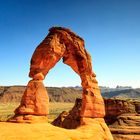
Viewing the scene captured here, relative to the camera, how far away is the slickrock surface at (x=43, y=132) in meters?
12.0

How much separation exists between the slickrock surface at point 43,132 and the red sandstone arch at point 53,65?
1.35 meters

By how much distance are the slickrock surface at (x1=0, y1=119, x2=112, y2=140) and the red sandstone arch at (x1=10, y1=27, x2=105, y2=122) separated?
135 centimetres

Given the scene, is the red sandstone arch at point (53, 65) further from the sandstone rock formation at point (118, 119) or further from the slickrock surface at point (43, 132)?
the sandstone rock formation at point (118, 119)

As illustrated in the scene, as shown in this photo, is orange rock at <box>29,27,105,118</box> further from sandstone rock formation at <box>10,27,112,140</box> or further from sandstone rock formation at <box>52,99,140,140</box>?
sandstone rock formation at <box>52,99,140,140</box>

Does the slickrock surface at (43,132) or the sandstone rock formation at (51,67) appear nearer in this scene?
the slickrock surface at (43,132)

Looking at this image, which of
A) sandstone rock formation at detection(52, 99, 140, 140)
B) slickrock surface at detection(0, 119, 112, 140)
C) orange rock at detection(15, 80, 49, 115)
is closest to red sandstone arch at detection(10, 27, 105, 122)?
orange rock at detection(15, 80, 49, 115)

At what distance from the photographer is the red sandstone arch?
15.3 metres

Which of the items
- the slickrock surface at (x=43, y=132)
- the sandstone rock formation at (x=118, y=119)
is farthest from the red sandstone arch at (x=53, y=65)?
the sandstone rock formation at (x=118, y=119)

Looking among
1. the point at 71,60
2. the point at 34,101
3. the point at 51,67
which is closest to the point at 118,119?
the point at 71,60

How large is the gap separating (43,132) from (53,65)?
4.90m

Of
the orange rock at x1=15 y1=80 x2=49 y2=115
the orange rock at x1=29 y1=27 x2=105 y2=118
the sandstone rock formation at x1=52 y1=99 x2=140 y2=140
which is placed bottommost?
the sandstone rock formation at x1=52 y1=99 x2=140 y2=140

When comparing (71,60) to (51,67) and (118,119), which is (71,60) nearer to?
(51,67)

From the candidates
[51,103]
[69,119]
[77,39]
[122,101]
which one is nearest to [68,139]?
[77,39]

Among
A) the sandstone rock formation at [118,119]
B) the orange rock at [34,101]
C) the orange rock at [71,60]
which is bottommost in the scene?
the sandstone rock formation at [118,119]
